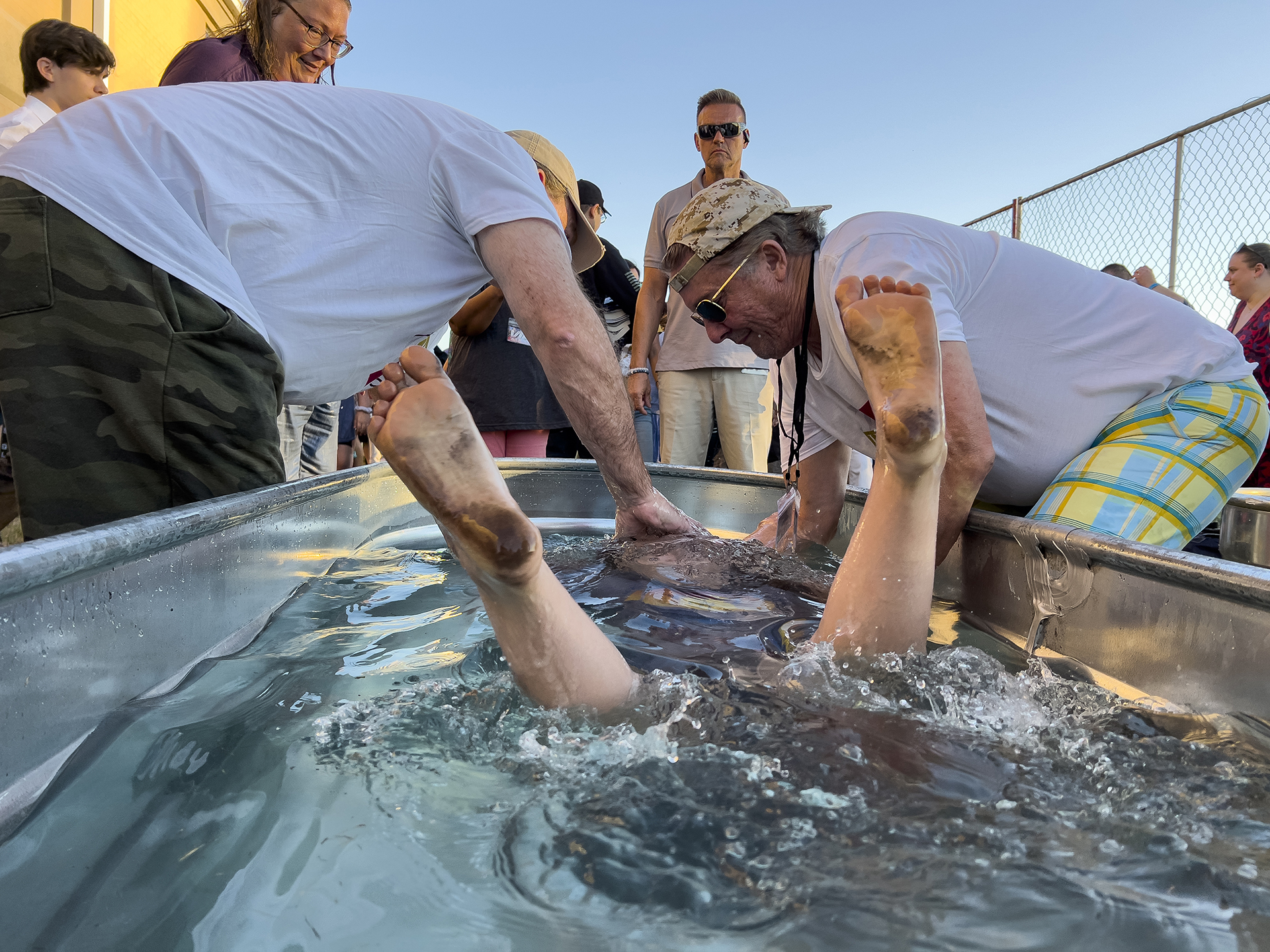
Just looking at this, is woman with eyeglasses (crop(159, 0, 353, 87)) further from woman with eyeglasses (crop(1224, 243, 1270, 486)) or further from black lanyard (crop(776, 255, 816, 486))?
woman with eyeglasses (crop(1224, 243, 1270, 486))

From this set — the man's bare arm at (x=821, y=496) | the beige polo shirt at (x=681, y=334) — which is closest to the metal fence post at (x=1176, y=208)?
the beige polo shirt at (x=681, y=334)

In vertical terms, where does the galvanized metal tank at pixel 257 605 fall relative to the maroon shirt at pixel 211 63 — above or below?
below

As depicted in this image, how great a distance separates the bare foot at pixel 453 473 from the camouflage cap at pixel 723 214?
3.22ft

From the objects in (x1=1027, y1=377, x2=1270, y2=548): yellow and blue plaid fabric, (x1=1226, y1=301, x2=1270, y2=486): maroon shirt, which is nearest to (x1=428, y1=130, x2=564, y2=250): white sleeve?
(x1=1027, y1=377, x2=1270, y2=548): yellow and blue plaid fabric

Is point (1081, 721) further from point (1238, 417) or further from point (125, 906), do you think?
point (125, 906)

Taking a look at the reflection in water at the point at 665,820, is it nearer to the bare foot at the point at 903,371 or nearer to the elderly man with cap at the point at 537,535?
the elderly man with cap at the point at 537,535

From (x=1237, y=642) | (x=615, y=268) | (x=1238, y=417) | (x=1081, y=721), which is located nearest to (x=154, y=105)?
(x=1081, y=721)

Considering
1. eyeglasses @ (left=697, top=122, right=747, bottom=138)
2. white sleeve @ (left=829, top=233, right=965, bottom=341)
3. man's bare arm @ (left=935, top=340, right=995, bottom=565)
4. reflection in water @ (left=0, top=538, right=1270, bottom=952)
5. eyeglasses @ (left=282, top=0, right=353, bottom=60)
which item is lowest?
reflection in water @ (left=0, top=538, right=1270, bottom=952)

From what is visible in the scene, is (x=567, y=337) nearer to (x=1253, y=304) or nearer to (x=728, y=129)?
(x=728, y=129)

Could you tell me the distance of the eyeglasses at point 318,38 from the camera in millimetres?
2158

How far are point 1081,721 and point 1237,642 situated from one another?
23 centimetres

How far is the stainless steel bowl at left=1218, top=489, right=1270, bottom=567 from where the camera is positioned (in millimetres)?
2195

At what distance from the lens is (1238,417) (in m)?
1.61

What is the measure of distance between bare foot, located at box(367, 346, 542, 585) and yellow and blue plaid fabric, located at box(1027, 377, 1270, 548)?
1.13m
